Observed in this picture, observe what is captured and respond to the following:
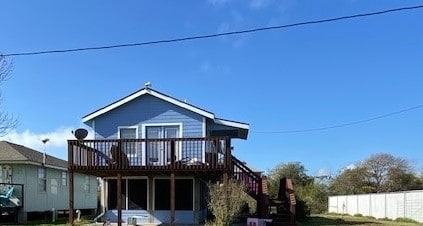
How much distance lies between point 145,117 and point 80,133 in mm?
2787

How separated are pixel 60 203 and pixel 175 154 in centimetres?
1361

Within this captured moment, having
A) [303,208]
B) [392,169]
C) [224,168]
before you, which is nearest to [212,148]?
[224,168]

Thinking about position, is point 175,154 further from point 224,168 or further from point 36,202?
point 36,202

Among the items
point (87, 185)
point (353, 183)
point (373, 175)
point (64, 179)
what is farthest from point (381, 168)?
point (64, 179)

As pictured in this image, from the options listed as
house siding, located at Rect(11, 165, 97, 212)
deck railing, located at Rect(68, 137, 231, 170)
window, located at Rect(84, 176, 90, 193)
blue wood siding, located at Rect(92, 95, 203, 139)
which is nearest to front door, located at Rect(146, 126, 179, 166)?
deck railing, located at Rect(68, 137, 231, 170)

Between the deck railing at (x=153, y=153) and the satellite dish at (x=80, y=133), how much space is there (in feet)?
3.69

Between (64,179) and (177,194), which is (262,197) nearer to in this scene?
(177,194)

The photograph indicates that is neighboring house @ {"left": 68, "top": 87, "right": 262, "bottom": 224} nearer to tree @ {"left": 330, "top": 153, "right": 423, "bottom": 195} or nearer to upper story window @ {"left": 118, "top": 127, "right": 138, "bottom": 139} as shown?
upper story window @ {"left": 118, "top": 127, "right": 138, "bottom": 139}

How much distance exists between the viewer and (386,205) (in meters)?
33.0

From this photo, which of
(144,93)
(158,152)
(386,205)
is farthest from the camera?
(386,205)

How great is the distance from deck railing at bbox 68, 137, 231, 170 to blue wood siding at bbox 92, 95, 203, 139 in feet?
5.64

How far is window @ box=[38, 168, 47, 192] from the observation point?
2817 cm

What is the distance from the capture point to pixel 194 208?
2259cm

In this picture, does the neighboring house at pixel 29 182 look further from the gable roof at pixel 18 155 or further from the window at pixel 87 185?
the window at pixel 87 185
